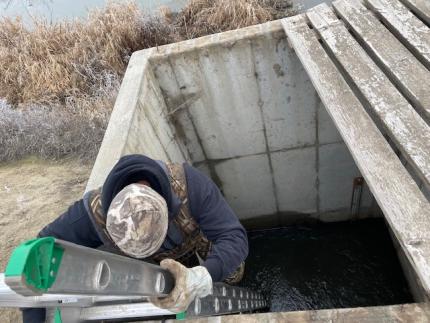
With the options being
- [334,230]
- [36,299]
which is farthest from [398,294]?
[36,299]

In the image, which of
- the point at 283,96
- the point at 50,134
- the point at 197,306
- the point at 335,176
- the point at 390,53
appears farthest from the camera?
the point at 50,134

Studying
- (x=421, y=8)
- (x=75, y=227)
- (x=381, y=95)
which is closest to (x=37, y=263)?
(x=75, y=227)

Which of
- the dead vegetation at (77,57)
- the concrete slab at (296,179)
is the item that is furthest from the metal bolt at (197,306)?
the dead vegetation at (77,57)

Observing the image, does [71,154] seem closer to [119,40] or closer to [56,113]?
[56,113]

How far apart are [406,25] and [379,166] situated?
1475 millimetres

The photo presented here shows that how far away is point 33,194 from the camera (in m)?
4.73

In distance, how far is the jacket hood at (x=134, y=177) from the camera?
2117mm

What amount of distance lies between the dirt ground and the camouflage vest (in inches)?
80.4

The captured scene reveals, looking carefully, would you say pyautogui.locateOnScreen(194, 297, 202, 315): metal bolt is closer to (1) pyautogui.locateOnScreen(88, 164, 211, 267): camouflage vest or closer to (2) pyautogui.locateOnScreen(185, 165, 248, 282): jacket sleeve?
(2) pyautogui.locateOnScreen(185, 165, 248, 282): jacket sleeve

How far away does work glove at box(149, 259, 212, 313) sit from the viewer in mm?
1827

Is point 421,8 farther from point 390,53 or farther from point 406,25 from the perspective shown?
point 390,53

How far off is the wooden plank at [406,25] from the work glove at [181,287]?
6.96ft

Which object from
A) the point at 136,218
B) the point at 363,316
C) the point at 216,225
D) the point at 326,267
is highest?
the point at 136,218

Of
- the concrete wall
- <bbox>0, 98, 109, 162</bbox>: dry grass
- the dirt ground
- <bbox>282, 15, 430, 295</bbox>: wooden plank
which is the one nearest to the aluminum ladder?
<bbox>282, 15, 430, 295</bbox>: wooden plank
